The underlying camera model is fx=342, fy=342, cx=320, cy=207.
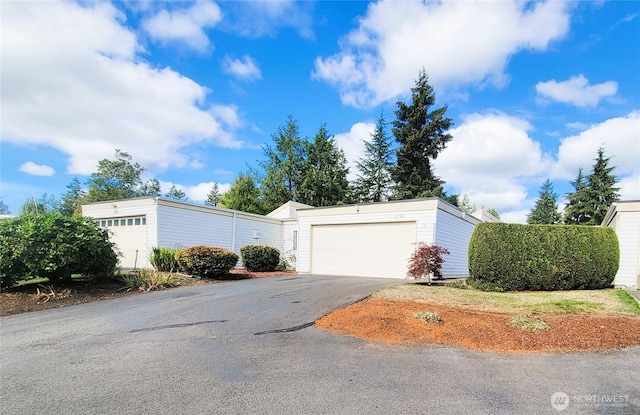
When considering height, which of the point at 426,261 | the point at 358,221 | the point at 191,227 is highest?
the point at 358,221

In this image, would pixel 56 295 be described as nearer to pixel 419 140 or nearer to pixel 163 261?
pixel 163 261

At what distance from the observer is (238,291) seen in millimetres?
9617

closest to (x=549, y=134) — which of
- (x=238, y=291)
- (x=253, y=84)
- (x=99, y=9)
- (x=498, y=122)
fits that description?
(x=498, y=122)

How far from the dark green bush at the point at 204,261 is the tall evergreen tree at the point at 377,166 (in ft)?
77.2

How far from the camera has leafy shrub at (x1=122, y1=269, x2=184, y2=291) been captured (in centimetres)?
1000

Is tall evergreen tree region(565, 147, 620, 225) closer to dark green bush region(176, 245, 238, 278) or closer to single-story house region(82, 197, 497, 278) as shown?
single-story house region(82, 197, 497, 278)

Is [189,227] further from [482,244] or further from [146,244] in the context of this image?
[482,244]

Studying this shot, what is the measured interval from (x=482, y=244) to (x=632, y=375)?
6.85 meters

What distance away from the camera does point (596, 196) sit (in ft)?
110

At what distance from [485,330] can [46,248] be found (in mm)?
10103

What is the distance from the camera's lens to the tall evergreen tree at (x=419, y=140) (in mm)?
31031

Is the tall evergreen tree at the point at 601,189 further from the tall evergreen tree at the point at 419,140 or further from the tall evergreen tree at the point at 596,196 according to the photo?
the tall evergreen tree at the point at 419,140

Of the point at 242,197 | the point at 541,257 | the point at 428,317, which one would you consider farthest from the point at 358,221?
the point at 242,197

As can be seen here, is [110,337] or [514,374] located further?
[110,337]
